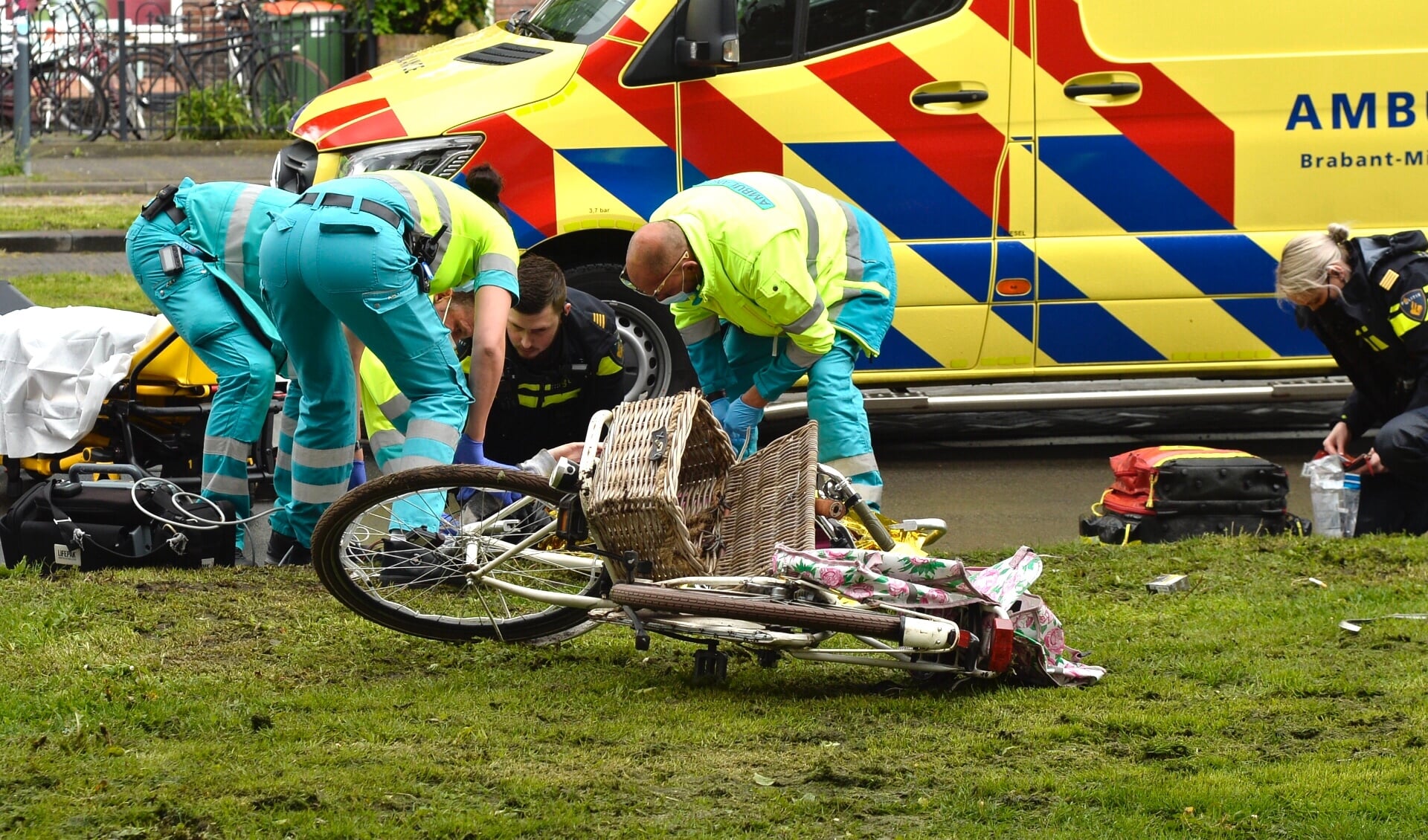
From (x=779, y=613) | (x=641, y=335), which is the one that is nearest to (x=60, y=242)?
(x=641, y=335)

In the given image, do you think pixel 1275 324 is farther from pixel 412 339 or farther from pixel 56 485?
pixel 56 485

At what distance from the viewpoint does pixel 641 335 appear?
22.5ft

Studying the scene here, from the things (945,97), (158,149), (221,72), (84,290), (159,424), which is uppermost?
(945,97)

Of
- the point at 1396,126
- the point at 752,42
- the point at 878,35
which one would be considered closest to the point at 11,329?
the point at 752,42

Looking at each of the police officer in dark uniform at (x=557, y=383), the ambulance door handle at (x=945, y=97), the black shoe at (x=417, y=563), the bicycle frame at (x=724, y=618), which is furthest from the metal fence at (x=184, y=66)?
the bicycle frame at (x=724, y=618)

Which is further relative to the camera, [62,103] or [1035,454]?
[62,103]

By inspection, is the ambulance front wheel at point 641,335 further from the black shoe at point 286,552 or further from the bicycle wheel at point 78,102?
the bicycle wheel at point 78,102

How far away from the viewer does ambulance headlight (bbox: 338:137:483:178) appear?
646cm

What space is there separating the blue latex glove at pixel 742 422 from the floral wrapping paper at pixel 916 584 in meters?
1.48

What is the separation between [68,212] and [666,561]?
33.0ft

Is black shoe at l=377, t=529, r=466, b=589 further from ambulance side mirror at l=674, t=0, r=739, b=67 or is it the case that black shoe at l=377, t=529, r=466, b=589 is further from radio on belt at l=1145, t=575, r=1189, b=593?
ambulance side mirror at l=674, t=0, r=739, b=67

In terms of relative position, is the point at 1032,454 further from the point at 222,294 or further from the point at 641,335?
the point at 222,294

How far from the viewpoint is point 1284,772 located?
136 inches

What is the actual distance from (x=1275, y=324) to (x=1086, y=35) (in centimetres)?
141
